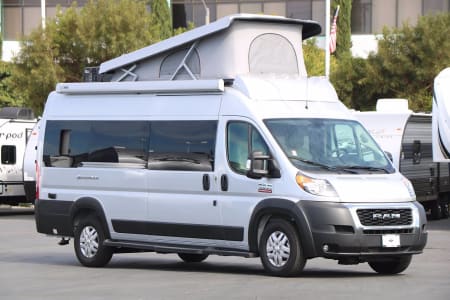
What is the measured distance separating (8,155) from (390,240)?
21667 mm

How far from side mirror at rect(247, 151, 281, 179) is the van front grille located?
1201 mm

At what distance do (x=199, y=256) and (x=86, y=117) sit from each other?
268 centimetres

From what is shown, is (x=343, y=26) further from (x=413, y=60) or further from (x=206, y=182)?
(x=206, y=182)

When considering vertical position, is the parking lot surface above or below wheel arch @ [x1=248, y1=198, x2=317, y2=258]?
below

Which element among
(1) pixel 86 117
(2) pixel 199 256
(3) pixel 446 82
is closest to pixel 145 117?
(1) pixel 86 117

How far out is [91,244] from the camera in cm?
1752

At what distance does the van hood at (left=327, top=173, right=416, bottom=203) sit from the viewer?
48.1 ft

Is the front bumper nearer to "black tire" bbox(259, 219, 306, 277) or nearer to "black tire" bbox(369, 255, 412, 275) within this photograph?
"black tire" bbox(259, 219, 306, 277)

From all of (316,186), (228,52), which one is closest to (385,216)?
(316,186)

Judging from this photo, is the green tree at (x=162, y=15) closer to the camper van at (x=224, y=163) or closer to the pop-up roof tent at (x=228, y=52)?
the camper van at (x=224, y=163)

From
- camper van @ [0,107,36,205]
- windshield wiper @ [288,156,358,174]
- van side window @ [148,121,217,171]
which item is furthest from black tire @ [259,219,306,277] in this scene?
camper van @ [0,107,36,205]

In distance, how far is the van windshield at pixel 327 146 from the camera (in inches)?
598

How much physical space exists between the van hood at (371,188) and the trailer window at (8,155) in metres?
21.1

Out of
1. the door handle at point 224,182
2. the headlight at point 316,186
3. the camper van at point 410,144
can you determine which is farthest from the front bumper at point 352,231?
the camper van at point 410,144
